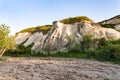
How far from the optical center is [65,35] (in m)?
59.9

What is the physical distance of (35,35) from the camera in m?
74.0

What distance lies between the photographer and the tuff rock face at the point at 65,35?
5694 cm

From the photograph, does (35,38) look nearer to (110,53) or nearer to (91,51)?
(91,51)

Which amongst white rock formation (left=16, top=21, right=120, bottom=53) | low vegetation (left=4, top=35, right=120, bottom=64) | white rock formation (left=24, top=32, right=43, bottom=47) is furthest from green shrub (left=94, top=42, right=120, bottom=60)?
white rock formation (left=24, top=32, right=43, bottom=47)

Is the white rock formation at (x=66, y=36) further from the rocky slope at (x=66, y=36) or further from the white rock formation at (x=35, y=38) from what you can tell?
the white rock formation at (x=35, y=38)

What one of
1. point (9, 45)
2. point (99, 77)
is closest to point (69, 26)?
point (9, 45)

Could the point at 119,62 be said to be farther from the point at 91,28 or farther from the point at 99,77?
the point at 91,28

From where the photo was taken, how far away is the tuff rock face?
5694 cm

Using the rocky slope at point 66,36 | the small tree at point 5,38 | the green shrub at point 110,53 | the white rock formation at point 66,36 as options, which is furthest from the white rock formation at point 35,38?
the green shrub at point 110,53

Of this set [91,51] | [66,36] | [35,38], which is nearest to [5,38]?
[91,51]

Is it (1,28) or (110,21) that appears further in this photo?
(110,21)

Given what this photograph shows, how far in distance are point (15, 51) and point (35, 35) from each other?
17.1 metres

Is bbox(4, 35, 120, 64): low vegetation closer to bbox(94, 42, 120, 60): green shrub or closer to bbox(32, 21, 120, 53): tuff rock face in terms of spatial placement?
bbox(94, 42, 120, 60): green shrub

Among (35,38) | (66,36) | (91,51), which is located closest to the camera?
(91,51)
